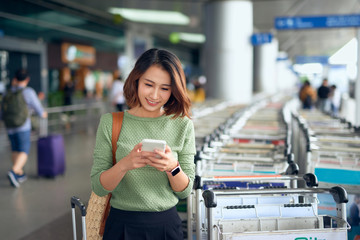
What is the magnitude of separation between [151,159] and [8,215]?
4.44m

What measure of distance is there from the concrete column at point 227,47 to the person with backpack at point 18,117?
7665 millimetres

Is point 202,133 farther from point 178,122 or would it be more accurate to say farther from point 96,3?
point 96,3

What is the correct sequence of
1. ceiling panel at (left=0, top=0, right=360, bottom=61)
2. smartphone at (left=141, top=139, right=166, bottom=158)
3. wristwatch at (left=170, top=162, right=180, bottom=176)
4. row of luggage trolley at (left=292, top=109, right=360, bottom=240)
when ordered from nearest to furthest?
smartphone at (left=141, top=139, right=166, bottom=158)
wristwatch at (left=170, top=162, right=180, bottom=176)
row of luggage trolley at (left=292, top=109, right=360, bottom=240)
ceiling panel at (left=0, top=0, right=360, bottom=61)

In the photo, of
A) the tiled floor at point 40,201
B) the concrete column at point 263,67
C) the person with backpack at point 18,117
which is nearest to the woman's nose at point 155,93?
the tiled floor at point 40,201

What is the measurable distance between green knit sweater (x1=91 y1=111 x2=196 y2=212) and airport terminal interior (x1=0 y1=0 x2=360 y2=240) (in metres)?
0.47

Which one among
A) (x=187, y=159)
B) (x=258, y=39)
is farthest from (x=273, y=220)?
(x=258, y=39)

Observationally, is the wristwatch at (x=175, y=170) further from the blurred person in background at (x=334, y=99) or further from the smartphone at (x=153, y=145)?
the blurred person in background at (x=334, y=99)

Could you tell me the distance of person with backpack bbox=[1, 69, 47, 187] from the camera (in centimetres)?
676

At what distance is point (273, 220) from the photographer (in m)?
2.31

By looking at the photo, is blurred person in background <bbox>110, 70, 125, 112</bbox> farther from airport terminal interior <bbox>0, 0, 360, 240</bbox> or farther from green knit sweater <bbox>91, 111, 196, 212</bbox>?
green knit sweater <bbox>91, 111, 196, 212</bbox>

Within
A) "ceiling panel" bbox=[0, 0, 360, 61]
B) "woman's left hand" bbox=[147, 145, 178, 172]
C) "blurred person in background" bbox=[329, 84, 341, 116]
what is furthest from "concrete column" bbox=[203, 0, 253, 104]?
"woman's left hand" bbox=[147, 145, 178, 172]

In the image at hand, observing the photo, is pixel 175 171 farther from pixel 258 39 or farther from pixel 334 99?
pixel 334 99

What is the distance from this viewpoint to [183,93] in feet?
6.02

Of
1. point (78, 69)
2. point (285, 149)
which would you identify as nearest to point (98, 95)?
point (78, 69)
